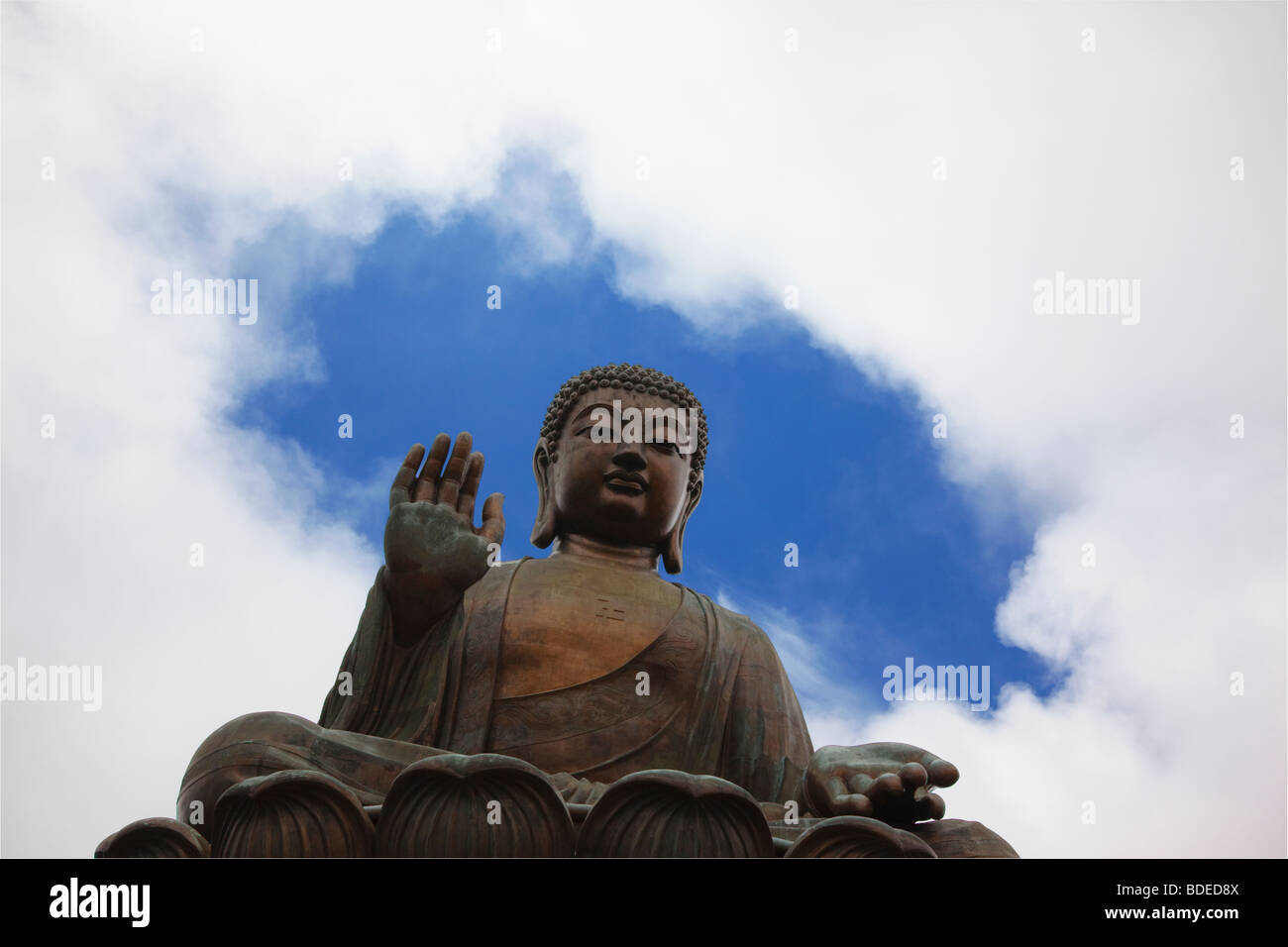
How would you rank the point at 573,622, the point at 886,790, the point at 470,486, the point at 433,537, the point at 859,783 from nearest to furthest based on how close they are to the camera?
the point at 886,790, the point at 859,783, the point at 433,537, the point at 470,486, the point at 573,622

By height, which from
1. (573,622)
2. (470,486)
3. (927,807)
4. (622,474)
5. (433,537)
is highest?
(622,474)

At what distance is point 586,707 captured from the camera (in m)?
9.46

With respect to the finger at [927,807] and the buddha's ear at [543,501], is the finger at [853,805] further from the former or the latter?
the buddha's ear at [543,501]

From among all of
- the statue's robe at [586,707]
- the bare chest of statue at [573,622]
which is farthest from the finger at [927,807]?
the bare chest of statue at [573,622]

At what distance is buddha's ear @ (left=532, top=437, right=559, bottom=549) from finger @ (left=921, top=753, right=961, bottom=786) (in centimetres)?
337

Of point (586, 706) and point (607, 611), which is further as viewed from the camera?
point (607, 611)

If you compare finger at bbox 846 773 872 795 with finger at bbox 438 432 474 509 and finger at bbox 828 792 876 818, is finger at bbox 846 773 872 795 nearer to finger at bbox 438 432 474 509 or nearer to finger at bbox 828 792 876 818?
finger at bbox 828 792 876 818

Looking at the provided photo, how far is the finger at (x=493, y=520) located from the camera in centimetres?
963

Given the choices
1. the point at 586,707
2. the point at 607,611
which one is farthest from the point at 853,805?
the point at 607,611

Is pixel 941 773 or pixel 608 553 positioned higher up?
pixel 608 553

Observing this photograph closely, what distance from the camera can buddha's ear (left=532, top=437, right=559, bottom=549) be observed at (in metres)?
11.0

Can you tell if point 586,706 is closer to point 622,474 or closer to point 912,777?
point 622,474

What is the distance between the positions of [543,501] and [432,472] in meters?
1.52
